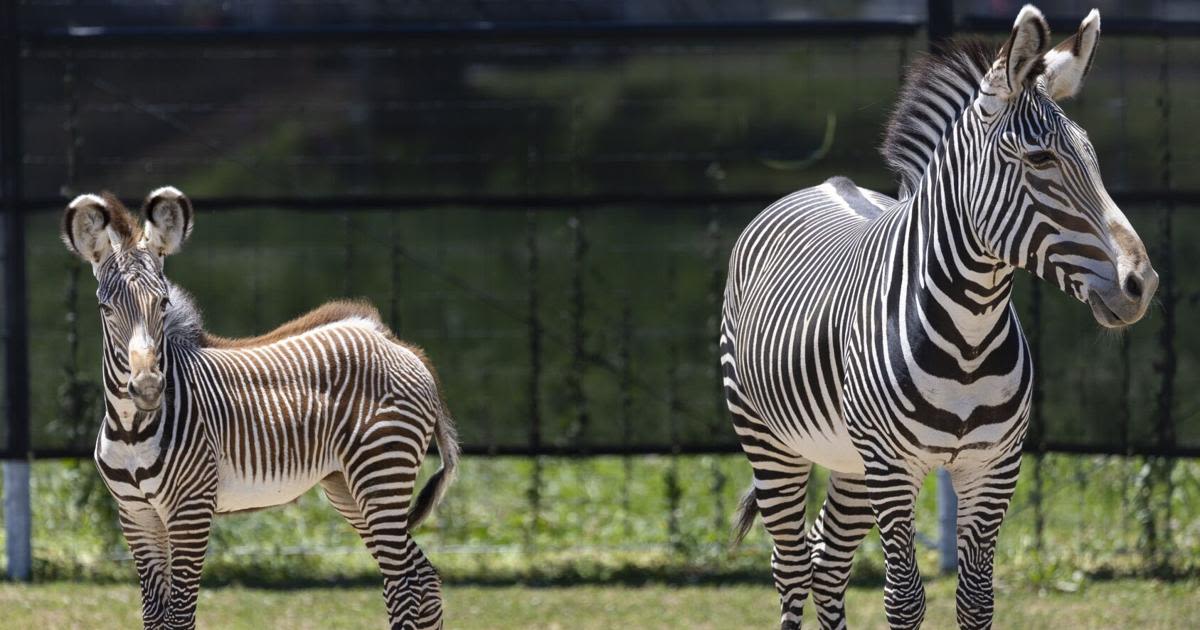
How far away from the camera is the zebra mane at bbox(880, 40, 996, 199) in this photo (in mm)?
5043

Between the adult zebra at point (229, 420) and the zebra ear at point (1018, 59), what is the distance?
2596mm

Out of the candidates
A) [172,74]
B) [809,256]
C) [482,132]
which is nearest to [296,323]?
[809,256]

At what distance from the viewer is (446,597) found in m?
8.02

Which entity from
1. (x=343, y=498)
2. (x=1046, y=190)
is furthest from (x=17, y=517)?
(x=1046, y=190)

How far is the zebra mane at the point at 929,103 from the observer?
504 centimetres

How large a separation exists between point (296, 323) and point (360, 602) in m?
2.32

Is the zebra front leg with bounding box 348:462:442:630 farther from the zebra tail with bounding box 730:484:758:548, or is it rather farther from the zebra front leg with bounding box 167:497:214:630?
the zebra tail with bounding box 730:484:758:548

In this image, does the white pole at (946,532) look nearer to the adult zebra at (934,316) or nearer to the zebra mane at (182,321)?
the adult zebra at (934,316)

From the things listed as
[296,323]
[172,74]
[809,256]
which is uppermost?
[172,74]

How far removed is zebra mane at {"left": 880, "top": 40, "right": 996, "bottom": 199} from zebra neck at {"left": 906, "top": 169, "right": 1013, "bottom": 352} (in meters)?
0.38

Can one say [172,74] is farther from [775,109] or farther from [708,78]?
[708,78]

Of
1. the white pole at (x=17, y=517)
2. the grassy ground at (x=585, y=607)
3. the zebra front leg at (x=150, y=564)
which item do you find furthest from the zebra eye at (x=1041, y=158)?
the white pole at (x=17, y=517)

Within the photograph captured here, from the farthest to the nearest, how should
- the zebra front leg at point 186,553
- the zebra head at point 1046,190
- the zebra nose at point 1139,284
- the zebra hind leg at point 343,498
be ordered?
the zebra hind leg at point 343,498
the zebra front leg at point 186,553
the zebra head at point 1046,190
the zebra nose at point 1139,284

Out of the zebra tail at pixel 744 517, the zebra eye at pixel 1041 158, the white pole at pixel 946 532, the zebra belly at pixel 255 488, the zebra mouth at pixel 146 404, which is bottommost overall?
the white pole at pixel 946 532
